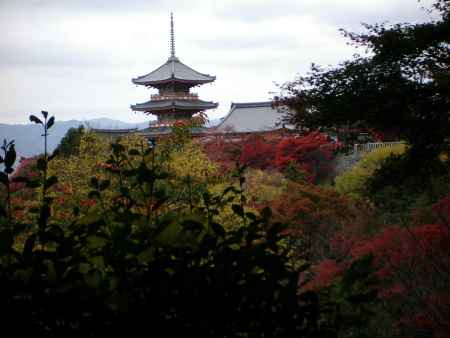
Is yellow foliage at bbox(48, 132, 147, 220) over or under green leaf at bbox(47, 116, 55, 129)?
under

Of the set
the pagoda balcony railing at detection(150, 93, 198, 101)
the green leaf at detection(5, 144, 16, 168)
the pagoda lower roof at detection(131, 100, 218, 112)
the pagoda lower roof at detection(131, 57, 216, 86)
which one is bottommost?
the green leaf at detection(5, 144, 16, 168)

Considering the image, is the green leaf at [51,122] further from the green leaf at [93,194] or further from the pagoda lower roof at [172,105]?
the pagoda lower roof at [172,105]

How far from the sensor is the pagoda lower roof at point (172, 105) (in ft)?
111

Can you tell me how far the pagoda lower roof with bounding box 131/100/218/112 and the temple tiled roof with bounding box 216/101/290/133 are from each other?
4.40 ft

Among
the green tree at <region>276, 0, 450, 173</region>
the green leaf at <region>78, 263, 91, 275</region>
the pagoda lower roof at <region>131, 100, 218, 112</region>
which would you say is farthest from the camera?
the pagoda lower roof at <region>131, 100, 218, 112</region>

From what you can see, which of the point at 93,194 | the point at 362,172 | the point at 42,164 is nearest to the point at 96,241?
the point at 93,194

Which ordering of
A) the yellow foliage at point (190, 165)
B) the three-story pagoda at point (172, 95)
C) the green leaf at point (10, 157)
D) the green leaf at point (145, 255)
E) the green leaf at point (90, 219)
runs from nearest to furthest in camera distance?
1. the green leaf at point (145, 255)
2. the green leaf at point (90, 219)
3. the green leaf at point (10, 157)
4. the yellow foliage at point (190, 165)
5. the three-story pagoda at point (172, 95)

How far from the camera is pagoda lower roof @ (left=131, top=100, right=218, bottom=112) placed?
3381cm

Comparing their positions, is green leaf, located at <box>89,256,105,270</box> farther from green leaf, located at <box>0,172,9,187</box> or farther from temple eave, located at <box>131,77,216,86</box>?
temple eave, located at <box>131,77,216,86</box>

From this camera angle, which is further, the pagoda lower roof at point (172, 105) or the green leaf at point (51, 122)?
the pagoda lower roof at point (172, 105)

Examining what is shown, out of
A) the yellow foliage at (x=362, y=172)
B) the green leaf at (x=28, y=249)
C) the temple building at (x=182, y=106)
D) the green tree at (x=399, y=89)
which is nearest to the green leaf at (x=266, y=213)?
the green leaf at (x=28, y=249)

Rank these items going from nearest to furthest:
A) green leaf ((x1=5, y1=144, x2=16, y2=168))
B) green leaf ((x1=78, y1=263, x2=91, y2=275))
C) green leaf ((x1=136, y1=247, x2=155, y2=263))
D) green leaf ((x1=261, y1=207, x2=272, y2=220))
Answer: green leaf ((x1=136, y1=247, x2=155, y2=263)) → green leaf ((x1=78, y1=263, x2=91, y2=275)) → green leaf ((x1=5, y1=144, x2=16, y2=168)) → green leaf ((x1=261, y1=207, x2=272, y2=220))

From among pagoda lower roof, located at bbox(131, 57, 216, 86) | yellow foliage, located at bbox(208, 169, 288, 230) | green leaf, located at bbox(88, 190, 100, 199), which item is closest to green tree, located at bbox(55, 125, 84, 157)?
yellow foliage, located at bbox(208, 169, 288, 230)

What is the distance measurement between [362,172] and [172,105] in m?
16.9
